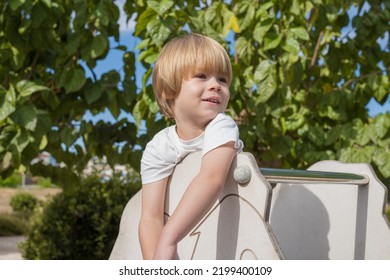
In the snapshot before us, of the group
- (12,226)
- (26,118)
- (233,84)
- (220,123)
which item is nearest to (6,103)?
(26,118)

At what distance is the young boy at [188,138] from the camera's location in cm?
151

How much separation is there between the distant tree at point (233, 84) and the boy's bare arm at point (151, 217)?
1261 mm

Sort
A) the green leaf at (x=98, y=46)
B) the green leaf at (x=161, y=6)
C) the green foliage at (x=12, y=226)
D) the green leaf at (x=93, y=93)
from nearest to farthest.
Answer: the green leaf at (x=161, y=6) → the green leaf at (x=98, y=46) → the green leaf at (x=93, y=93) → the green foliage at (x=12, y=226)

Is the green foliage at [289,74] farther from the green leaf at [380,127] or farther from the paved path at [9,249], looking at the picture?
the paved path at [9,249]

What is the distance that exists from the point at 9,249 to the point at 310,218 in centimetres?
694

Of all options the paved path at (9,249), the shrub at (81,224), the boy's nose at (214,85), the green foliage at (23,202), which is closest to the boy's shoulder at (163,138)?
the boy's nose at (214,85)

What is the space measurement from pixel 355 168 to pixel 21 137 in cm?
178

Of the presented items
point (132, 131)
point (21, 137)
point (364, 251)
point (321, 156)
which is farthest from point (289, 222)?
point (132, 131)

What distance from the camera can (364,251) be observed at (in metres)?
2.04

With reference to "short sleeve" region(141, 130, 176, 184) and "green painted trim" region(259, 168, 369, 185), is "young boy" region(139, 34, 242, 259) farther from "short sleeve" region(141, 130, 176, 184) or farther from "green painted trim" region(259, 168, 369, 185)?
"green painted trim" region(259, 168, 369, 185)

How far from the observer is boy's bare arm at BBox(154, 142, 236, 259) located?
1.50 meters

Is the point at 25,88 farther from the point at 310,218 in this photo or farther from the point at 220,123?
the point at 220,123

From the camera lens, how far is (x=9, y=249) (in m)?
8.34
